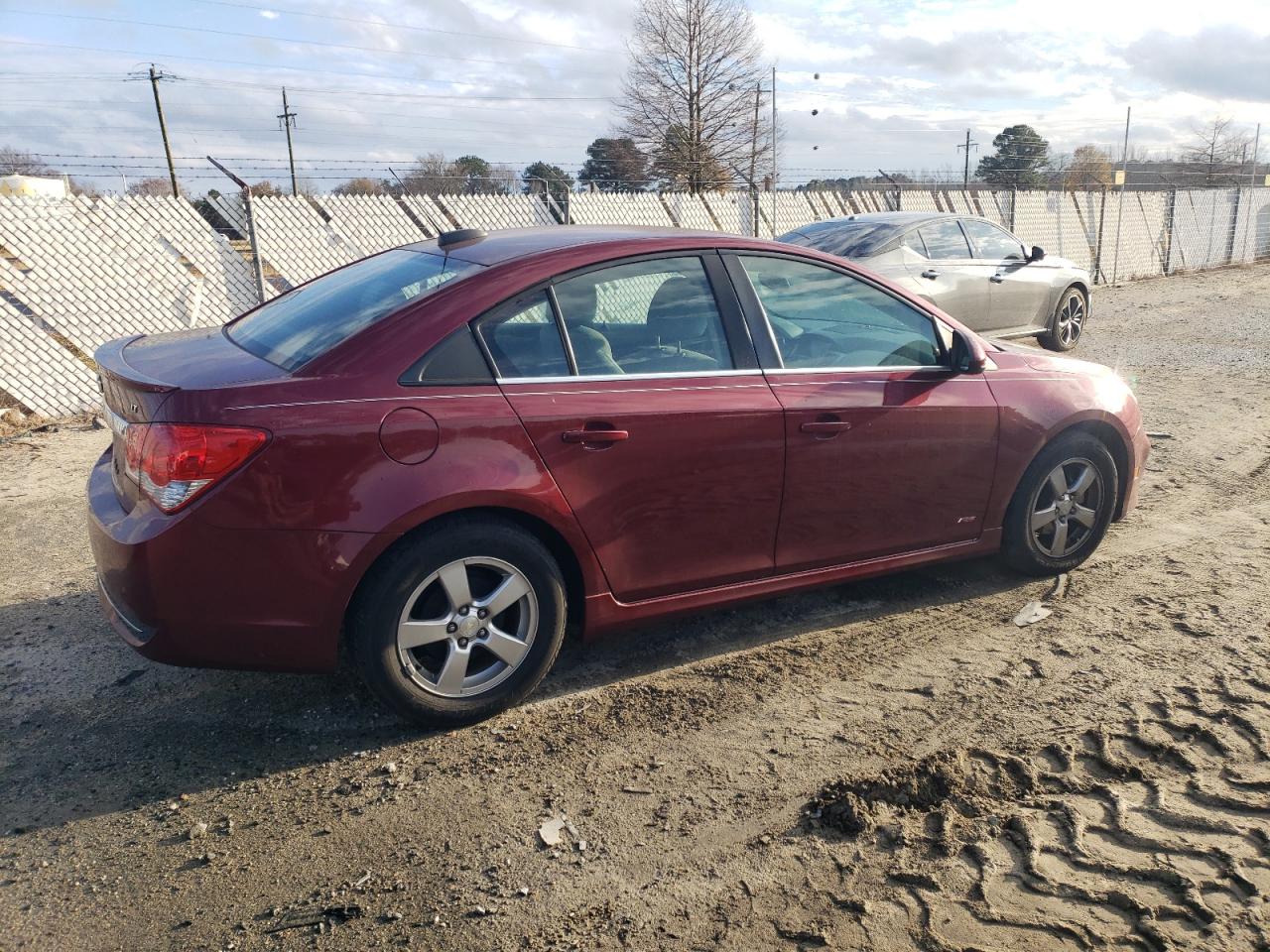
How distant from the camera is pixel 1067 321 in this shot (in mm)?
11820

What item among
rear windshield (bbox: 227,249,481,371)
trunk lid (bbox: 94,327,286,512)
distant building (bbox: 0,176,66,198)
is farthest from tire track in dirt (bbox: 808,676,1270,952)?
distant building (bbox: 0,176,66,198)

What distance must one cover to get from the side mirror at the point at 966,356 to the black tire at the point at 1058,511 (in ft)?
1.95

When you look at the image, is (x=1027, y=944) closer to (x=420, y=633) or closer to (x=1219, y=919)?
(x=1219, y=919)

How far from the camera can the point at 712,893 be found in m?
2.62

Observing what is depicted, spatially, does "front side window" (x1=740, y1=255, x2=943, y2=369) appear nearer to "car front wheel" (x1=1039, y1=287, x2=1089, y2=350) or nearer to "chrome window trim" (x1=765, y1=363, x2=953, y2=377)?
"chrome window trim" (x1=765, y1=363, x2=953, y2=377)

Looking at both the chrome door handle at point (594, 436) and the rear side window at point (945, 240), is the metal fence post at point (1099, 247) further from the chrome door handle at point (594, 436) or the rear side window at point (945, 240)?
the chrome door handle at point (594, 436)

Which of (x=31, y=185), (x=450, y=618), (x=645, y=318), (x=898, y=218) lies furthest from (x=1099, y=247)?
(x=31, y=185)

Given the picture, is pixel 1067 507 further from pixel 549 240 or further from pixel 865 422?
pixel 549 240

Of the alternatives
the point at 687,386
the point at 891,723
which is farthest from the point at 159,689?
the point at 891,723

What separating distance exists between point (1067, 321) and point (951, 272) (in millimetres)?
2874

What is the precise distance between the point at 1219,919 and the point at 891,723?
1.17m

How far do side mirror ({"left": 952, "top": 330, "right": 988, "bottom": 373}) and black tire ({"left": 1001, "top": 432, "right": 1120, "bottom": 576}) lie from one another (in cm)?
59

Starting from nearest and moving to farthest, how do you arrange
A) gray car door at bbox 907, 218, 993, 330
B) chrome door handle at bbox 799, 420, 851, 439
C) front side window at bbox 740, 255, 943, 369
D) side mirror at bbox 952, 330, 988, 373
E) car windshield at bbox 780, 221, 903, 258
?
chrome door handle at bbox 799, 420, 851, 439, front side window at bbox 740, 255, 943, 369, side mirror at bbox 952, 330, 988, 373, car windshield at bbox 780, 221, 903, 258, gray car door at bbox 907, 218, 993, 330

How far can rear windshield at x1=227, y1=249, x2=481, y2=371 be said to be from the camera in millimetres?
3387
